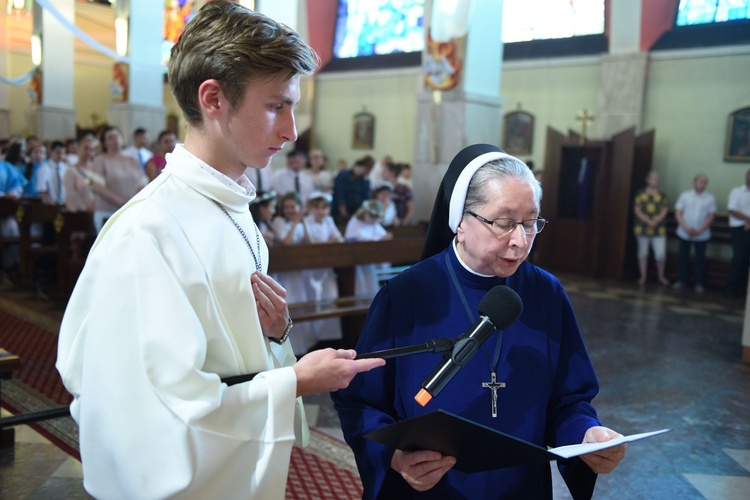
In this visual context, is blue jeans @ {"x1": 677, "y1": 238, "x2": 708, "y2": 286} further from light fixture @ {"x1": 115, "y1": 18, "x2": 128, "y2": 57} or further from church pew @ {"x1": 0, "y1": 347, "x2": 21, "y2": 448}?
church pew @ {"x1": 0, "y1": 347, "x2": 21, "y2": 448}

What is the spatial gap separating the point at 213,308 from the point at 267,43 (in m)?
0.52

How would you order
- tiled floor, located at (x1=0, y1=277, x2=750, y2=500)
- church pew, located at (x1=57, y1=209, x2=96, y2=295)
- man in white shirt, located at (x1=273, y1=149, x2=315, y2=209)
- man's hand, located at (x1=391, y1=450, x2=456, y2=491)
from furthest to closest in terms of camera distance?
man in white shirt, located at (x1=273, y1=149, x2=315, y2=209) < church pew, located at (x1=57, y1=209, x2=96, y2=295) < tiled floor, located at (x1=0, y1=277, x2=750, y2=500) < man's hand, located at (x1=391, y1=450, x2=456, y2=491)

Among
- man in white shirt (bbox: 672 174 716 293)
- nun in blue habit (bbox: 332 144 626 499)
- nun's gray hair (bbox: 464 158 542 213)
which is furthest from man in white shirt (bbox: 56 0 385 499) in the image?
man in white shirt (bbox: 672 174 716 293)

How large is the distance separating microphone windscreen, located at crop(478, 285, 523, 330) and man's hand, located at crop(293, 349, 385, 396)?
10.9 inches

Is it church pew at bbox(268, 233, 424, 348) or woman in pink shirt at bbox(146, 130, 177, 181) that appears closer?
church pew at bbox(268, 233, 424, 348)

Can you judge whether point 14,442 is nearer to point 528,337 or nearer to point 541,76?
point 528,337

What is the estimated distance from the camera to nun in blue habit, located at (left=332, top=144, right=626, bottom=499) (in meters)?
1.76

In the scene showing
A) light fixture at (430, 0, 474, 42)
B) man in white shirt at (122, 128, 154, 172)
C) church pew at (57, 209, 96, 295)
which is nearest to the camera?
church pew at (57, 209, 96, 295)

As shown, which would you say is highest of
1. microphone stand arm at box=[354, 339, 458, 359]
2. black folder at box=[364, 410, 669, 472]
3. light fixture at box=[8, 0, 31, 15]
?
light fixture at box=[8, 0, 31, 15]

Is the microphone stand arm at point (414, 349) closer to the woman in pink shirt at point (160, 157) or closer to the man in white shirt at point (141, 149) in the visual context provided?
the woman in pink shirt at point (160, 157)

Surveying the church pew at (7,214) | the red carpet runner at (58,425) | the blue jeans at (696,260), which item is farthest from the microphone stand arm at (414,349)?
the blue jeans at (696,260)

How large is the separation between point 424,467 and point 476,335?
342mm

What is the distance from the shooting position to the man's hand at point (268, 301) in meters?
1.44

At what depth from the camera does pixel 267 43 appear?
4.42ft
